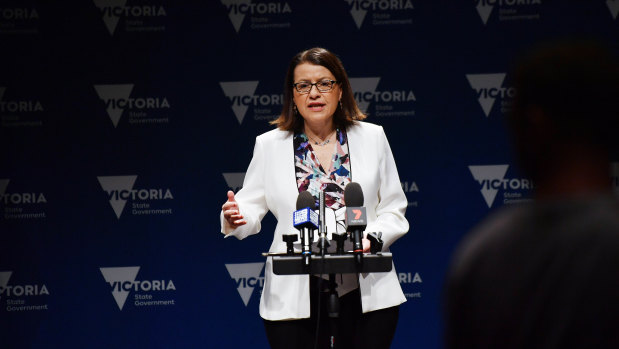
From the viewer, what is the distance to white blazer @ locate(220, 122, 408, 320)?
2592 mm

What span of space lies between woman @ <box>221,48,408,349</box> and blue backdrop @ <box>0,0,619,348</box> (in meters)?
1.85

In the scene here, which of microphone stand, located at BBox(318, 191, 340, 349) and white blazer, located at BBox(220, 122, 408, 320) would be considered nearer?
microphone stand, located at BBox(318, 191, 340, 349)

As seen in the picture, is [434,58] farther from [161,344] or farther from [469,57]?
[161,344]

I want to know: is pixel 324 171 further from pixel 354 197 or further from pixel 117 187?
pixel 117 187

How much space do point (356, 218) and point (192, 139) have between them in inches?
107

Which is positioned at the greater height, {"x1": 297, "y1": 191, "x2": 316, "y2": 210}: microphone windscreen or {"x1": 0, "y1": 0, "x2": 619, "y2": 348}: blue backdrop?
{"x1": 0, "y1": 0, "x2": 619, "y2": 348}: blue backdrop

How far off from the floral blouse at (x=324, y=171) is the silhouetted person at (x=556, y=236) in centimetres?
170

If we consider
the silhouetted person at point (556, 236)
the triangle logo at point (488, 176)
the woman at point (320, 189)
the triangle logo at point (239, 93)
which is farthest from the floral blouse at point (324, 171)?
the triangle logo at point (488, 176)

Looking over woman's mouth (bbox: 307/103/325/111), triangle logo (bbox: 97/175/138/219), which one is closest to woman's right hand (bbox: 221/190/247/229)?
woman's mouth (bbox: 307/103/325/111)

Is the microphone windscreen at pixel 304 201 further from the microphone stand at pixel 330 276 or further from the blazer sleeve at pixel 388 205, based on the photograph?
the blazer sleeve at pixel 388 205

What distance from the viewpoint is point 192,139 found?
4.73 m

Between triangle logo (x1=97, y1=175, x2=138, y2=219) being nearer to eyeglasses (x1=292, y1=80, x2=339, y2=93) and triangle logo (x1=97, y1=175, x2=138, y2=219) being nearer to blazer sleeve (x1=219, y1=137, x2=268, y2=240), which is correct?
blazer sleeve (x1=219, y1=137, x2=268, y2=240)

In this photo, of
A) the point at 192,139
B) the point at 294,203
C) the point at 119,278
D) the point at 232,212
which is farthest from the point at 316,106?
the point at 119,278

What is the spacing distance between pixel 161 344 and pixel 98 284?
0.56 metres
